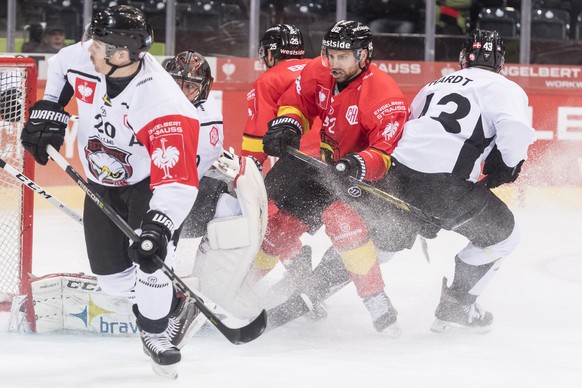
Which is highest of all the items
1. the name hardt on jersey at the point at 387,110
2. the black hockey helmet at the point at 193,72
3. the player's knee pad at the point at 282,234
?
the black hockey helmet at the point at 193,72

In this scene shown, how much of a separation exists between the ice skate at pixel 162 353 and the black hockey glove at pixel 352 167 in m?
0.84

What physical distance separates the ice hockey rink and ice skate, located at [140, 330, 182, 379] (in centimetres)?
4

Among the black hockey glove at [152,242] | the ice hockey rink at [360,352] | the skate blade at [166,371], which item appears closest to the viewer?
the black hockey glove at [152,242]

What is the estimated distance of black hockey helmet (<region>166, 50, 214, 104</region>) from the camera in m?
3.58

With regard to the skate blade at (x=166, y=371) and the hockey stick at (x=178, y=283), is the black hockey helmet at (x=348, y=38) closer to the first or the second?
the hockey stick at (x=178, y=283)

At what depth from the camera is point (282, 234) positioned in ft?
12.3

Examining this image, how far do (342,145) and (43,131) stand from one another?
113 centimetres

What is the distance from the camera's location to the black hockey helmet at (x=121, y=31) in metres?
2.81

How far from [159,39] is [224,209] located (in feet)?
12.6

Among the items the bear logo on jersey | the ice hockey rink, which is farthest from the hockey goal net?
the bear logo on jersey

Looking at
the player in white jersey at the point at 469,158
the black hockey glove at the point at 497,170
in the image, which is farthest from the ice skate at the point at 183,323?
the black hockey glove at the point at 497,170

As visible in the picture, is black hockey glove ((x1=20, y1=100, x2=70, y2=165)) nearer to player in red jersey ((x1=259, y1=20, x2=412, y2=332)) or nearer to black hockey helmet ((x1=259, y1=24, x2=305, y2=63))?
player in red jersey ((x1=259, y1=20, x2=412, y2=332))

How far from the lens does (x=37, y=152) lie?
3.05 m

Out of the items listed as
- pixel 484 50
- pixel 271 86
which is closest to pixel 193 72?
pixel 271 86
